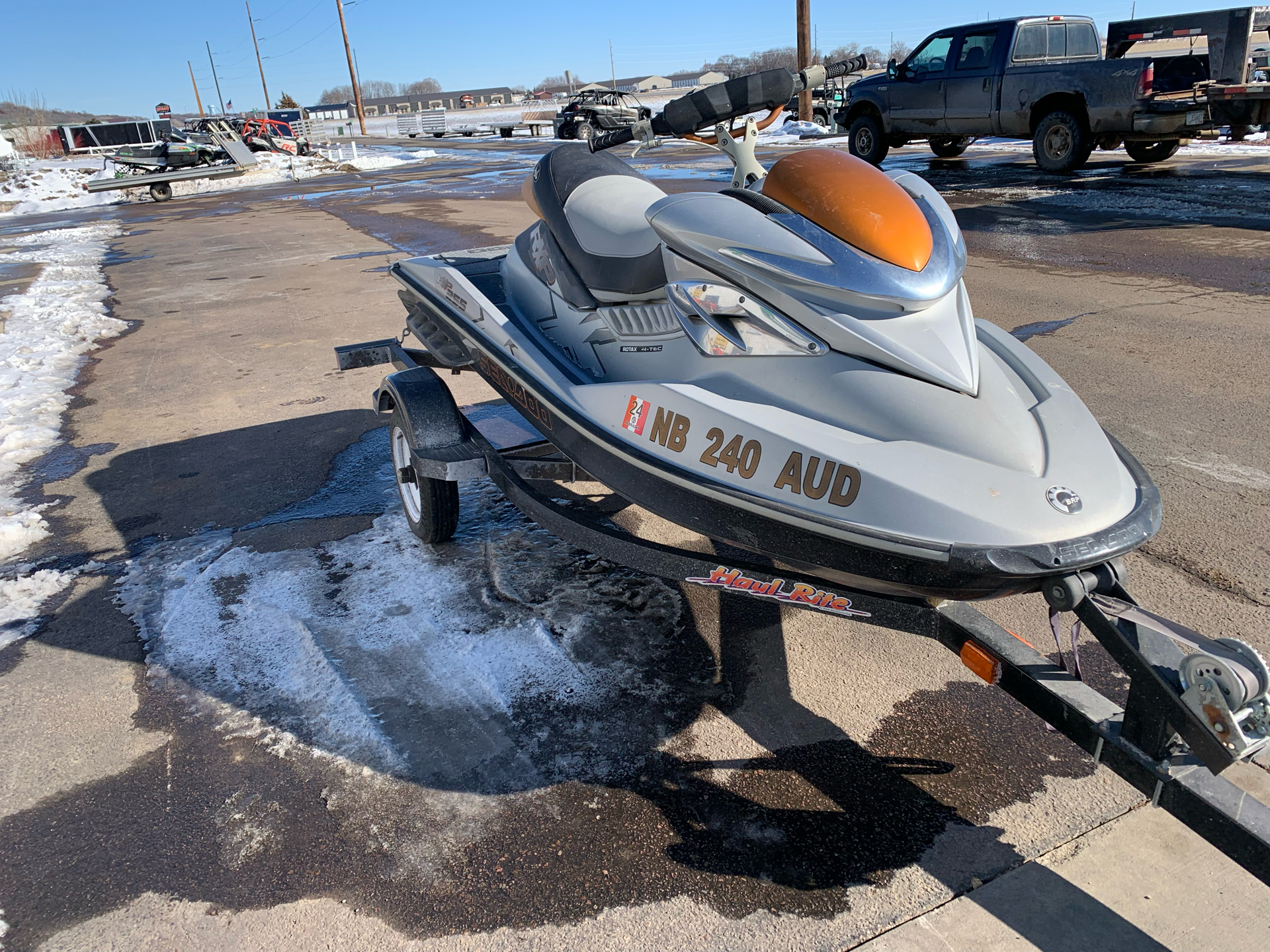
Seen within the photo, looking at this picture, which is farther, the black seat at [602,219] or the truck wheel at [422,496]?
the truck wheel at [422,496]

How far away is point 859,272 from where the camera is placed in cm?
236

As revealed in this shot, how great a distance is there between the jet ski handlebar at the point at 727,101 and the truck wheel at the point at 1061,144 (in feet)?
40.3

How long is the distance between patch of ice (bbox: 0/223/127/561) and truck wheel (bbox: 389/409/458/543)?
172cm

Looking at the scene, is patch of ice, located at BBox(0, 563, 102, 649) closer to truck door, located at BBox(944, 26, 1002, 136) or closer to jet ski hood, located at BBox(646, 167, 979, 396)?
jet ski hood, located at BBox(646, 167, 979, 396)

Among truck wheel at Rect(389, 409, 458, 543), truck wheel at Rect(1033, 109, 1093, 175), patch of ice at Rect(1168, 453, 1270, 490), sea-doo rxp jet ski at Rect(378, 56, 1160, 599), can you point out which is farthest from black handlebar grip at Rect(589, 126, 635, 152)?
truck wheel at Rect(1033, 109, 1093, 175)

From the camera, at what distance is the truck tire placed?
14734 mm

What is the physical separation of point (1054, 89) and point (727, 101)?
41.1 feet

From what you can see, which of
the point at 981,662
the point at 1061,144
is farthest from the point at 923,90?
the point at 981,662

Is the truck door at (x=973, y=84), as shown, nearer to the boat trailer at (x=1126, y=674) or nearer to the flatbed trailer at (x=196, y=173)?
the boat trailer at (x=1126, y=674)

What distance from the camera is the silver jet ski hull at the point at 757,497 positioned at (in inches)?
79.0

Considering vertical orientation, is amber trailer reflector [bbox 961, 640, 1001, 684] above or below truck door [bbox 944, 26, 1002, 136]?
below

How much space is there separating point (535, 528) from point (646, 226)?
151 cm

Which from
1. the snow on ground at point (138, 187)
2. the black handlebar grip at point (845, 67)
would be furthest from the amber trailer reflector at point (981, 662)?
the snow on ground at point (138, 187)

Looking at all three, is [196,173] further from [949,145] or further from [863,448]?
[863,448]
